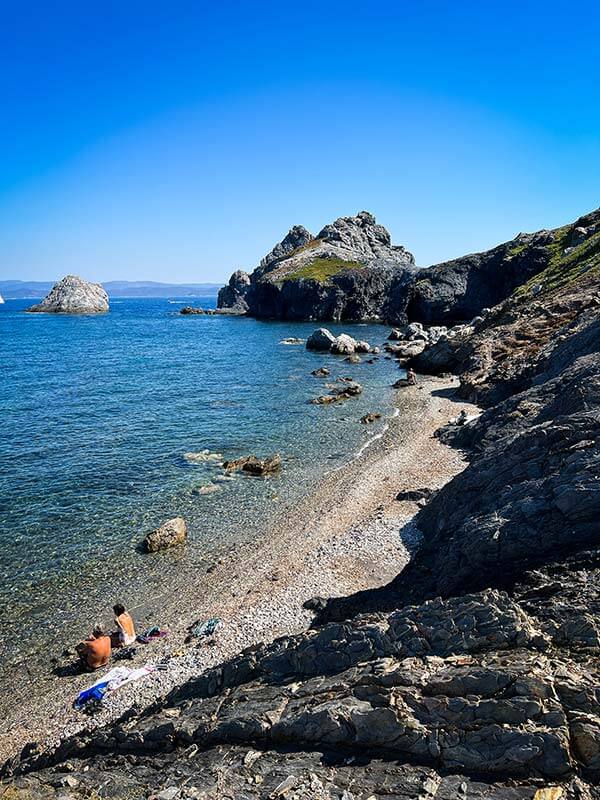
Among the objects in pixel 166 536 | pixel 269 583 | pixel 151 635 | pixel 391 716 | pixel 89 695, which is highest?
pixel 391 716

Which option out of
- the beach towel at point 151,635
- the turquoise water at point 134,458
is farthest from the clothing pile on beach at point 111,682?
the turquoise water at point 134,458

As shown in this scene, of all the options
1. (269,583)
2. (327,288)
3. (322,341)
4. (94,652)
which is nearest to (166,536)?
(269,583)

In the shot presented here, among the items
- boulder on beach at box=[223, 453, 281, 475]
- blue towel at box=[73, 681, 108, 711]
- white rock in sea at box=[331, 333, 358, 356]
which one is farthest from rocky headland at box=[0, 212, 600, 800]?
white rock in sea at box=[331, 333, 358, 356]

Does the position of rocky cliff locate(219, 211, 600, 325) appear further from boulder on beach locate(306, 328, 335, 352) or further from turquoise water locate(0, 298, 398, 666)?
turquoise water locate(0, 298, 398, 666)

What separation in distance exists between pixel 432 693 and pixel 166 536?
17.9 m

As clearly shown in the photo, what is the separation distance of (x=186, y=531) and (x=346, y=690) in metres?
17.8

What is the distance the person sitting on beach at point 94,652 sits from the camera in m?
17.6

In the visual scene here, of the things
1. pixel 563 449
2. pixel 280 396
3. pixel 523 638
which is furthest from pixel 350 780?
pixel 280 396

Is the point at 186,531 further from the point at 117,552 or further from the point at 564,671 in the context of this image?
the point at 564,671

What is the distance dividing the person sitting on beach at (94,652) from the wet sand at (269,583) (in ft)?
1.52

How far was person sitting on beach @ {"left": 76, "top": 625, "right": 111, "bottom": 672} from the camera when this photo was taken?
17.6m

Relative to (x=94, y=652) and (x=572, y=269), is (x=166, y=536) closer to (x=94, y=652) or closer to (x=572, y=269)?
(x=94, y=652)

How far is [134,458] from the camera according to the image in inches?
1468

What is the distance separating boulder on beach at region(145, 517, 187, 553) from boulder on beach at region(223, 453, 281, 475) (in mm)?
9053
